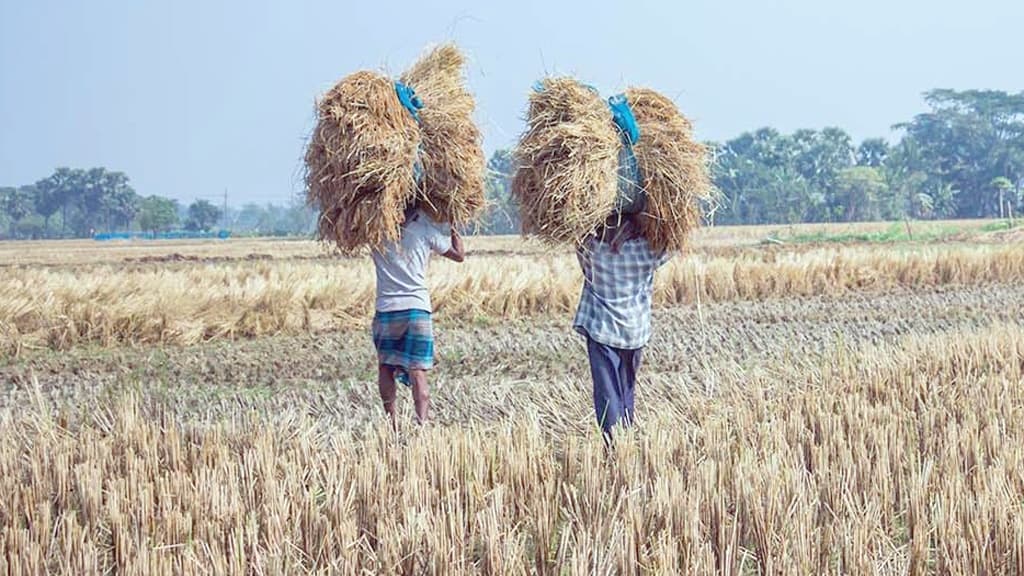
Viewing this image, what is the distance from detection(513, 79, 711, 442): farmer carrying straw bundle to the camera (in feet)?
15.2

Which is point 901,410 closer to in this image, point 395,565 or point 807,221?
point 395,565

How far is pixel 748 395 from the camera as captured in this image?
556 centimetres

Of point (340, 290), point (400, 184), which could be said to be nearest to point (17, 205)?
point (340, 290)

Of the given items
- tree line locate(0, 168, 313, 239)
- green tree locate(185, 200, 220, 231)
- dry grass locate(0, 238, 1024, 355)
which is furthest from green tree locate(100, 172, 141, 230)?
dry grass locate(0, 238, 1024, 355)

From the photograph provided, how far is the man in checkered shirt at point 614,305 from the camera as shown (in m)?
4.78

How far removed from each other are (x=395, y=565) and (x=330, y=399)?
167 inches

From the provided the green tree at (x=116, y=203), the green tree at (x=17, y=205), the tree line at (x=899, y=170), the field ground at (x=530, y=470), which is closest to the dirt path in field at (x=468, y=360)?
the field ground at (x=530, y=470)

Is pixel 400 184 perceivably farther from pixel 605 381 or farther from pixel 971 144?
pixel 971 144

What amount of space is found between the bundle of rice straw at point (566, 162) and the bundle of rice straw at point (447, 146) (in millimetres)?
378

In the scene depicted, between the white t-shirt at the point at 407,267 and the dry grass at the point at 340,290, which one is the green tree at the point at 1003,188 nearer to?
the dry grass at the point at 340,290

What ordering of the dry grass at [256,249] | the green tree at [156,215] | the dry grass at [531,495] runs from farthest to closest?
1. the green tree at [156,215]
2. the dry grass at [256,249]
3. the dry grass at [531,495]

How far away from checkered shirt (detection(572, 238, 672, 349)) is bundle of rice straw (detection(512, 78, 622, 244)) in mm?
191

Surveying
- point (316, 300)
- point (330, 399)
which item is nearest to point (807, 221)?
point (316, 300)

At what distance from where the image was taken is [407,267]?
500 cm
